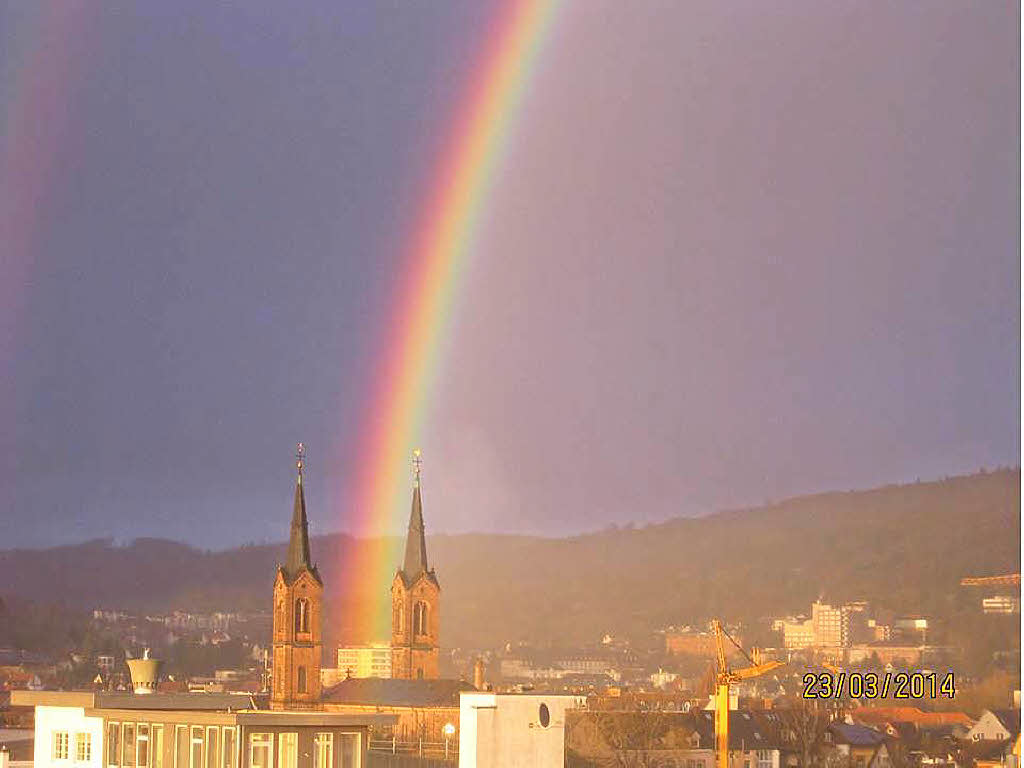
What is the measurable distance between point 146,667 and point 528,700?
10.0m

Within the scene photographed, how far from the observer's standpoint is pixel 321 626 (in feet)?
484

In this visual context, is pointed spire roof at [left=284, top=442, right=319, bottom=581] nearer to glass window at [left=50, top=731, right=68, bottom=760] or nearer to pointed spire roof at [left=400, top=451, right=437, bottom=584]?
pointed spire roof at [left=400, top=451, right=437, bottom=584]

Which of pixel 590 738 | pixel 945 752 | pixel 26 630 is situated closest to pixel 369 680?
pixel 590 738

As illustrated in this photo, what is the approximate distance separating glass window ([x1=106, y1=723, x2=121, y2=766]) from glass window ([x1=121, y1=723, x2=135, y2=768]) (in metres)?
0.14

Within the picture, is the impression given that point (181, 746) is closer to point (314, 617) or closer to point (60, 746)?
point (60, 746)

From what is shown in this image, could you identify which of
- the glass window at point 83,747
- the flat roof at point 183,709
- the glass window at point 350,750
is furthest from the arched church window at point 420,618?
the glass window at point 350,750


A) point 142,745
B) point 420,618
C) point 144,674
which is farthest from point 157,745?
point 420,618

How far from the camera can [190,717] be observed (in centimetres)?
3612

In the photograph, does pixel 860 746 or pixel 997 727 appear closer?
pixel 860 746

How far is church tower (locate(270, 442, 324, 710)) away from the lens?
14350 centimetres

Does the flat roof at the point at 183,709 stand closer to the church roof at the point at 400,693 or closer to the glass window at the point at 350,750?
the glass window at the point at 350,750

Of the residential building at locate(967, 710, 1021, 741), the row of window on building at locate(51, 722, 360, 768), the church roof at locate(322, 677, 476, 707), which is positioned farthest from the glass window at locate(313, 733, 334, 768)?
the residential building at locate(967, 710, 1021, 741)

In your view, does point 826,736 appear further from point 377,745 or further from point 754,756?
point 377,745

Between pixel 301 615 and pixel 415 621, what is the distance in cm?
881
